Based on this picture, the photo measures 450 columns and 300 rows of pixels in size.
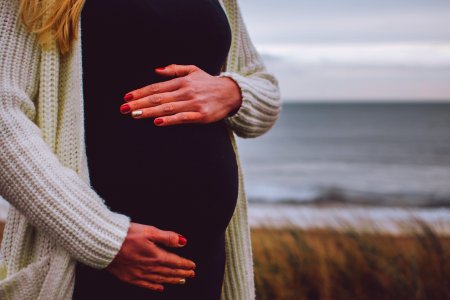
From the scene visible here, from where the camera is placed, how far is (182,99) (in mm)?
1367

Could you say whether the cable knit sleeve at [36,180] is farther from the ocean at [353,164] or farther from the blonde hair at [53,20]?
the ocean at [353,164]

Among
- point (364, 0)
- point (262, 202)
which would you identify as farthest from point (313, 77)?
point (262, 202)

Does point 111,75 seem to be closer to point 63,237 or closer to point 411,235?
point 63,237

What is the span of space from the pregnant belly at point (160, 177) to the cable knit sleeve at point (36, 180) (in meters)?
0.09

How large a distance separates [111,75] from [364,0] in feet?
145

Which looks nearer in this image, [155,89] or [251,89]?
[155,89]

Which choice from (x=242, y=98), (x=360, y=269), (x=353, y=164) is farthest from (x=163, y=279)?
(x=353, y=164)

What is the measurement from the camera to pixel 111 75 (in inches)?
51.1

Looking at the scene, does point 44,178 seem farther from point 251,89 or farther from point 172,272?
point 251,89

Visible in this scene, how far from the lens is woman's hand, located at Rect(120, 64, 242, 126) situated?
130cm

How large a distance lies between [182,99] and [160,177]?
20cm

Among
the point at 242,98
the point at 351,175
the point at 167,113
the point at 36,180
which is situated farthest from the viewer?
the point at 351,175

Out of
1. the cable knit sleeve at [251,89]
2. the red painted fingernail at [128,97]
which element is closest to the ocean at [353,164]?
the cable knit sleeve at [251,89]

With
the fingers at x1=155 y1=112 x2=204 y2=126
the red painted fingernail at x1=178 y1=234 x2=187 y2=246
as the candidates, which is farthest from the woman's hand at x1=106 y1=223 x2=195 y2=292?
the fingers at x1=155 y1=112 x2=204 y2=126
